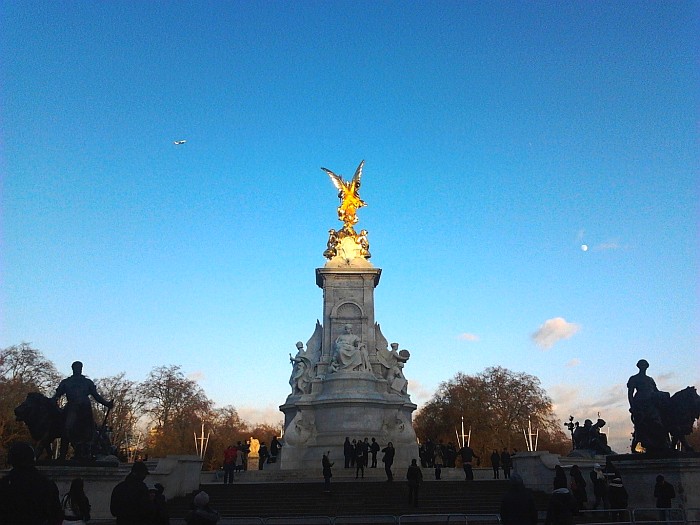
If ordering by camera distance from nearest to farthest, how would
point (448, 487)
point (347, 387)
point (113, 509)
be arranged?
point (113, 509), point (448, 487), point (347, 387)

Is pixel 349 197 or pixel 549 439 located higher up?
pixel 349 197

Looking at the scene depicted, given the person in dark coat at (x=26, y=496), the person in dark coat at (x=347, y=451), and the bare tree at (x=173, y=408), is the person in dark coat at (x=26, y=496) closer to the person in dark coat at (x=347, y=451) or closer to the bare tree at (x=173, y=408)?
the person in dark coat at (x=347, y=451)

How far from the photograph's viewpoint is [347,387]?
30266 mm

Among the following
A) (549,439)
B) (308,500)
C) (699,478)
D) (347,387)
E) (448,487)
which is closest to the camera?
(699,478)

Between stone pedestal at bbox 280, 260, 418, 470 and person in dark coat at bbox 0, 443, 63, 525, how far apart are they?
24.8 meters

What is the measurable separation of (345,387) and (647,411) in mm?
17999

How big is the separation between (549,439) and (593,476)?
193 ft

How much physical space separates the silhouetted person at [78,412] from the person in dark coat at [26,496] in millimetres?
10133

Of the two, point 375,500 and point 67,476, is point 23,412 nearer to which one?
point 67,476

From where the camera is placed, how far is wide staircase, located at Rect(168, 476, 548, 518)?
1712cm

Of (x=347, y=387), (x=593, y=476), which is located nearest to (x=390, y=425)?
(x=347, y=387)

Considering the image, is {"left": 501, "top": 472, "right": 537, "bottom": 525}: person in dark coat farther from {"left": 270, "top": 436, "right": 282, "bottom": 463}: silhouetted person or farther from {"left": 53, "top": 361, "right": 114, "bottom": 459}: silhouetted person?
{"left": 270, "top": 436, "right": 282, "bottom": 463}: silhouetted person

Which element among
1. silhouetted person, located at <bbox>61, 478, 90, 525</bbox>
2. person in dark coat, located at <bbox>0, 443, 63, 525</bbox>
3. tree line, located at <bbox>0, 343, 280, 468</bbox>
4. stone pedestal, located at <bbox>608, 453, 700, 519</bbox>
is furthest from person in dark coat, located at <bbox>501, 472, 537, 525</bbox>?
tree line, located at <bbox>0, 343, 280, 468</bbox>

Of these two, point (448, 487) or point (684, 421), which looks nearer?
point (684, 421)
